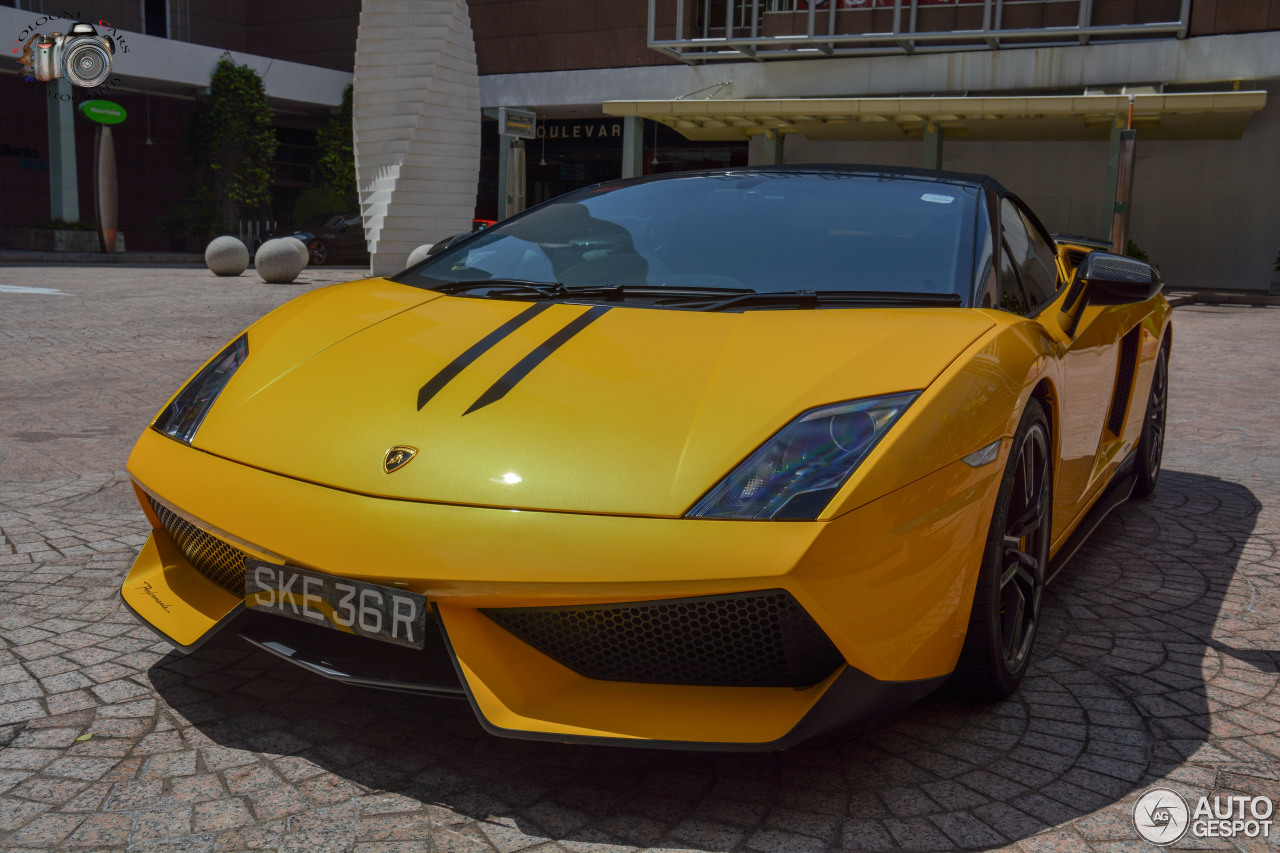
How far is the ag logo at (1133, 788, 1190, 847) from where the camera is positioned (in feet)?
6.84

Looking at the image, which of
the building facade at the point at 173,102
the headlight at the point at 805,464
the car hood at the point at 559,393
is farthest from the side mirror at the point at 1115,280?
the building facade at the point at 173,102

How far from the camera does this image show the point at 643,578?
6.48 ft

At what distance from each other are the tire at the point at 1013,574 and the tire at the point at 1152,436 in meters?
1.93

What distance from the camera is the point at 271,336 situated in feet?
Result: 9.66

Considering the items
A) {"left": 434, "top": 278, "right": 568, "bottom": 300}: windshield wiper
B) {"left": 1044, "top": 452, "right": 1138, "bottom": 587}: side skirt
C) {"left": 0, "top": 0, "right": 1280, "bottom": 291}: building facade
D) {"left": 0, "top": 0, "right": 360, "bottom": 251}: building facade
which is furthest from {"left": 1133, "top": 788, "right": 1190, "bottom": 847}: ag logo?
{"left": 0, "top": 0, "right": 360, "bottom": 251}: building facade

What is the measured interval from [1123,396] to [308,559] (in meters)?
3.00

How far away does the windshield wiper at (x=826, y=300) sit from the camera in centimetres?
276

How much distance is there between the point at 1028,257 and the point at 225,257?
17.9 m

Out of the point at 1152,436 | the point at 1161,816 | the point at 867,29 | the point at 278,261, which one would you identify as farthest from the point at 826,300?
the point at 867,29

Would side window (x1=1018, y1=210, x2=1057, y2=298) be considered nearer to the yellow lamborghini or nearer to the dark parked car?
the yellow lamborghini

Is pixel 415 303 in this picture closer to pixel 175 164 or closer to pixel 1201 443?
pixel 1201 443

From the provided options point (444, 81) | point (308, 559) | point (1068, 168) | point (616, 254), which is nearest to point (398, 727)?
point (308, 559)

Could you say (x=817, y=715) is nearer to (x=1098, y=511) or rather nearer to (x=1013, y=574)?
(x=1013, y=574)

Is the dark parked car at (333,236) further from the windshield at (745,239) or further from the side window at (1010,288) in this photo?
the side window at (1010,288)
